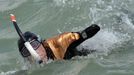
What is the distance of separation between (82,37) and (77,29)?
2.16m

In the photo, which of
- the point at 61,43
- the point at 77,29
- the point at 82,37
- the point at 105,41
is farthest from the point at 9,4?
the point at 82,37

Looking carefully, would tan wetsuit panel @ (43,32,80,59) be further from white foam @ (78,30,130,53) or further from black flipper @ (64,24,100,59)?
white foam @ (78,30,130,53)

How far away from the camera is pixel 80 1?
29.1 feet

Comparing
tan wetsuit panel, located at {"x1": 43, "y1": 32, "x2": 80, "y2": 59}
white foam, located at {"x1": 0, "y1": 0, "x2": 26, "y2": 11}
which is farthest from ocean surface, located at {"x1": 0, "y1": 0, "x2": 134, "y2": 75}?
tan wetsuit panel, located at {"x1": 43, "y1": 32, "x2": 80, "y2": 59}

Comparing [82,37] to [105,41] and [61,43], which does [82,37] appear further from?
[105,41]

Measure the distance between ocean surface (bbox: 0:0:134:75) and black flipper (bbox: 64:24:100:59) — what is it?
83mm

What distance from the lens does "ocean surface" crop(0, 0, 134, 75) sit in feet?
19.0

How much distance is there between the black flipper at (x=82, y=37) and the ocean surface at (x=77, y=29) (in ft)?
0.27

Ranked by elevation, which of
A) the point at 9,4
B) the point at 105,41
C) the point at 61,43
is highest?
the point at 61,43

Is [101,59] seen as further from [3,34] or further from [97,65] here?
[3,34]

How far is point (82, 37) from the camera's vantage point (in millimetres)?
5559

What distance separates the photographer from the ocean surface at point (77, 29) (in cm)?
579

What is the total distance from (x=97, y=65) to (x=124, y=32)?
3.28ft

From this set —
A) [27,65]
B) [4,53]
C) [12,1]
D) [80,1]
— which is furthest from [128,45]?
[12,1]
